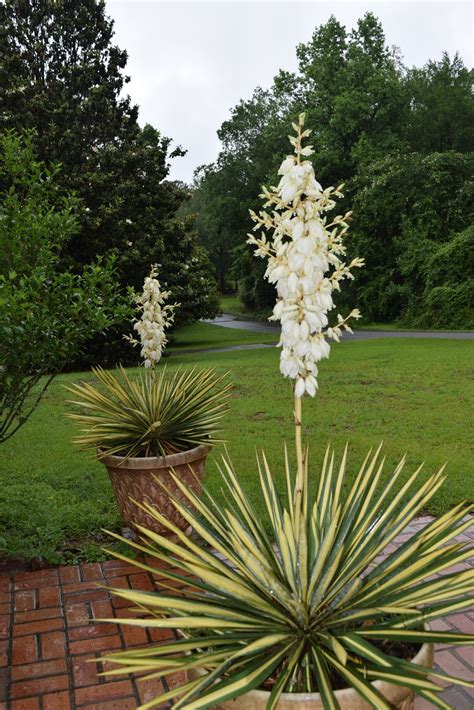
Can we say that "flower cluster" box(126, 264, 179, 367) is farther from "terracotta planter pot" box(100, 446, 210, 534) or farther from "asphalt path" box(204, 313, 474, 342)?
"asphalt path" box(204, 313, 474, 342)

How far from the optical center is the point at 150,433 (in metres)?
4.40

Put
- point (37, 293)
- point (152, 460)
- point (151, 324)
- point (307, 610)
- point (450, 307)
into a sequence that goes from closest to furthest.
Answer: point (307, 610), point (37, 293), point (152, 460), point (151, 324), point (450, 307)

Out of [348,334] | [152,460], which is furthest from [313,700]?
[348,334]

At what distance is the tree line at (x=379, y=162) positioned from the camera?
85.8 ft

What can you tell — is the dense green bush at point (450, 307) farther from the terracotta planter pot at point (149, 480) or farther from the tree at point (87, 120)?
the terracotta planter pot at point (149, 480)

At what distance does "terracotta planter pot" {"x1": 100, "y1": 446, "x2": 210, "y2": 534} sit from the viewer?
4148mm

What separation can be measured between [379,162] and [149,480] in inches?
1023

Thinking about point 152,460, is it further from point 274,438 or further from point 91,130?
point 91,130

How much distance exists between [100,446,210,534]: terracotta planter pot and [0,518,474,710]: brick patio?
1.33 feet

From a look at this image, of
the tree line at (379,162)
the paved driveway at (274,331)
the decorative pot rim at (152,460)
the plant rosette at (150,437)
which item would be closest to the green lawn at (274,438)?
the plant rosette at (150,437)

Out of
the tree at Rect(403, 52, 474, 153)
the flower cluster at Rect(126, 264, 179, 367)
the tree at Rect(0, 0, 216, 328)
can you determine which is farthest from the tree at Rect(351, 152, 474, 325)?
the flower cluster at Rect(126, 264, 179, 367)

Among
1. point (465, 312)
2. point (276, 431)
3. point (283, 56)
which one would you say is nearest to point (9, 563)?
point (276, 431)

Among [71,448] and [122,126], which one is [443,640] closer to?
[71,448]

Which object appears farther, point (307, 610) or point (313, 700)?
point (307, 610)
